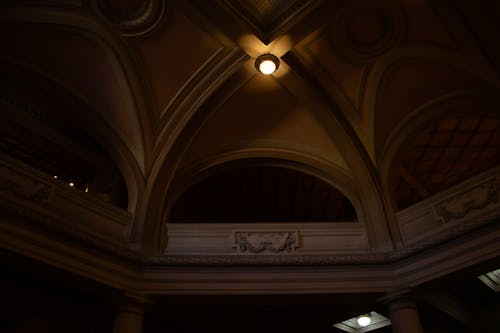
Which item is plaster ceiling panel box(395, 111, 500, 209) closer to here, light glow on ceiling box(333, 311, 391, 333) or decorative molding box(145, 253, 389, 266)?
decorative molding box(145, 253, 389, 266)

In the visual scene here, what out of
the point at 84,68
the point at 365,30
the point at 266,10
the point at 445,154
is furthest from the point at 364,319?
the point at 84,68

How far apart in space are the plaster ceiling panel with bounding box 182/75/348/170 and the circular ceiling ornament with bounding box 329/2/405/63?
4.07 feet

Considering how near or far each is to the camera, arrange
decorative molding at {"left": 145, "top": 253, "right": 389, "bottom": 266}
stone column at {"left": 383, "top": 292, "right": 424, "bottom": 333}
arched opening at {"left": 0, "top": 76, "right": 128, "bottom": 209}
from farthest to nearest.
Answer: arched opening at {"left": 0, "top": 76, "right": 128, "bottom": 209}, decorative molding at {"left": 145, "top": 253, "right": 389, "bottom": 266}, stone column at {"left": 383, "top": 292, "right": 424, "bottom": 333}

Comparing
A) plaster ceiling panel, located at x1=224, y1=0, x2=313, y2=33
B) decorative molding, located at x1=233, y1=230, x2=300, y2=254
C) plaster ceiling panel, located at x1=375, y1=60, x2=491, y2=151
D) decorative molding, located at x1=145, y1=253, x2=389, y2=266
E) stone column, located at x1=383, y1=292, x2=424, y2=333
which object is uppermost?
plaster ceiling panel, located at x1=224, y1=0, x2=313, y2=33

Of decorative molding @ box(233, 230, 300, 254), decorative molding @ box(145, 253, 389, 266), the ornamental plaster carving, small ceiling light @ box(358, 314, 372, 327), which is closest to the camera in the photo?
the ornamental plaster carving

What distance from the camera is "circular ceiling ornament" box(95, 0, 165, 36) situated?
19.8 feet

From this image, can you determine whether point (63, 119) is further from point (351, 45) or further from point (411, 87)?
point (411, 87)

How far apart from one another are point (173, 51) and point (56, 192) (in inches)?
109

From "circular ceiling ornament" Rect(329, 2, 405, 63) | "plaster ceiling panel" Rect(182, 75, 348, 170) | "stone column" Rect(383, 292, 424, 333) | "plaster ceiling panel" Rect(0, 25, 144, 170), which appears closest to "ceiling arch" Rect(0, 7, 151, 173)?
"plaster ceiling panel" Rect(0, 25, 144, 170)

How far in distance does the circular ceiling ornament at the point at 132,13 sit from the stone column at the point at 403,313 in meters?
5.30

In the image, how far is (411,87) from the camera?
7023 mm

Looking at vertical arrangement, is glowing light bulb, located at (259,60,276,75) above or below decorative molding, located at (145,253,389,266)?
above

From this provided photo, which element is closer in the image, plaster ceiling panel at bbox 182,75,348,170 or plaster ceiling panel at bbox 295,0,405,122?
plaster ceiling panel at bbox 295,0,405,122

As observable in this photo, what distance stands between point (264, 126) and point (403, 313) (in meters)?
3.81
